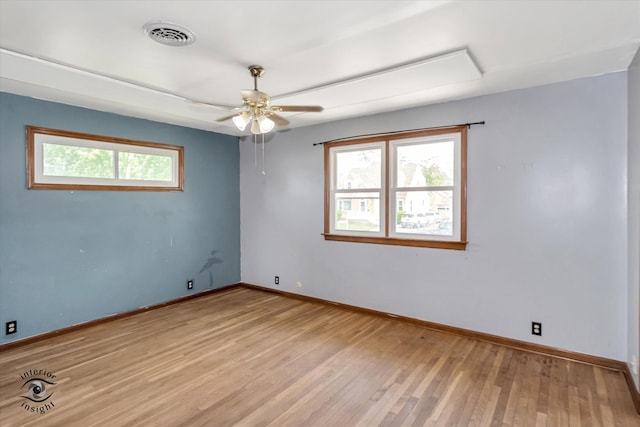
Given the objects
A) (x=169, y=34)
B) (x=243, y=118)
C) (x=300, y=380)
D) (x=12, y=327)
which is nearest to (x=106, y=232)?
(x=12, y=327)

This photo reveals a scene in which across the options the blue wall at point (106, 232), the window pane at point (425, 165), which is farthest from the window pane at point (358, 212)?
the blue wall at point (106, 232)

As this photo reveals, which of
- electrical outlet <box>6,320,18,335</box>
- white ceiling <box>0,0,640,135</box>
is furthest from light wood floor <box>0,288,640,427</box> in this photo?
white ceiling <box>0,0,640,135</box>

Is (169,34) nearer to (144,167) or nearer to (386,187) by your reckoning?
(144,167)

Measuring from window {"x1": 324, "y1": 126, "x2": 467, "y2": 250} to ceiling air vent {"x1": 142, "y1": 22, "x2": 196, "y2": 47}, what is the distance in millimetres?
2523

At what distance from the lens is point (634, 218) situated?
2602 mm

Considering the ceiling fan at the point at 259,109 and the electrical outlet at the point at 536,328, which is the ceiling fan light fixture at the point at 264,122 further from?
the electrical outlet at the point at 536,328

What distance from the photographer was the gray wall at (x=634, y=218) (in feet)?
8.14

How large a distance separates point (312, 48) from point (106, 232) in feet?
11.0

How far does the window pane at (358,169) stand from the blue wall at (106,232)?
1.99 m

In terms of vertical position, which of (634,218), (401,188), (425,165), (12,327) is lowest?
(12,327)

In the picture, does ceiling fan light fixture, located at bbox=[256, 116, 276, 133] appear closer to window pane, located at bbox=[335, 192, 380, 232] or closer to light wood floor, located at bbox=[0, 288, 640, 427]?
window pane, located at bbox=[335, 192, 380, 232]

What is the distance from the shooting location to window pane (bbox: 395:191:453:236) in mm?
3811

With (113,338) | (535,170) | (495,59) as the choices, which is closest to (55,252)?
(113,338)

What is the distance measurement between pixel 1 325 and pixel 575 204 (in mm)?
5580
